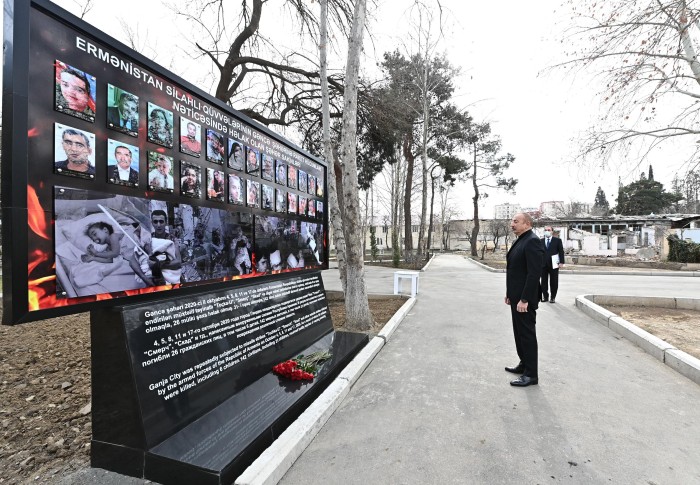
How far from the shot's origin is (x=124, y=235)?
2.47m

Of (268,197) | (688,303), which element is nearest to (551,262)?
(688,303)

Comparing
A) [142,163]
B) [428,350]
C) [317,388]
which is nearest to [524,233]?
[428,350]

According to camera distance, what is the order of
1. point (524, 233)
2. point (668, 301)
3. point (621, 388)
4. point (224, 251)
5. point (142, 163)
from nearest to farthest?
point (142, 163) → point (224, 251) → point (621, 388) → point (524, 233) → point (668, 301)

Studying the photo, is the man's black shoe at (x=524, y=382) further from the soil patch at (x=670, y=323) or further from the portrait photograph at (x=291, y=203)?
the portrait photograph at (x=291, y=203)

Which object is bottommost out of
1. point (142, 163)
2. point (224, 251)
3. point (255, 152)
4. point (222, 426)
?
point (222, 426)

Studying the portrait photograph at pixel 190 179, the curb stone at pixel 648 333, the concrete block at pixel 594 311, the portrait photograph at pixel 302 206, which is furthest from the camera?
the concrete block at pixel 594 311

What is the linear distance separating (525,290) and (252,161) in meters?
3.35

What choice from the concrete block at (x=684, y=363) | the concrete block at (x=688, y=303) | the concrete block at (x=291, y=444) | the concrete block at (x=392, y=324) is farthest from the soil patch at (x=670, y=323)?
the concrete block at (x=291, y=444)

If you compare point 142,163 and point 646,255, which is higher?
point 142,163

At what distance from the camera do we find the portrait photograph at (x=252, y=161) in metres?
3.88

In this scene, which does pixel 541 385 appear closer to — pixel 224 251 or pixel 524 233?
pixel 524 233

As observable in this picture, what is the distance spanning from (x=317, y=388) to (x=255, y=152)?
2.69 meters

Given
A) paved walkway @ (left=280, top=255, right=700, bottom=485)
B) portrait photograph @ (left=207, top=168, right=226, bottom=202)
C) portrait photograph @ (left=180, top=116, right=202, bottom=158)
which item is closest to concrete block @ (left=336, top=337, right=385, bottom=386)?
paved walkway @ (left=280, top=255, right=700, bottom=485)

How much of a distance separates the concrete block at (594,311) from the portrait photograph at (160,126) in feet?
24.9
